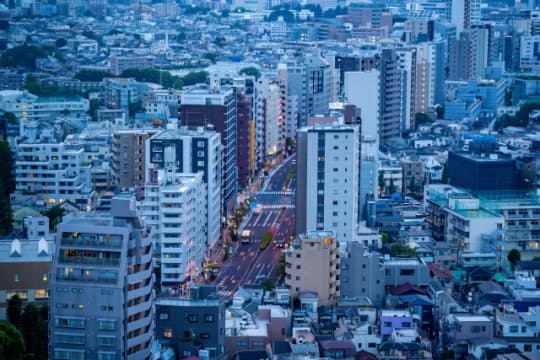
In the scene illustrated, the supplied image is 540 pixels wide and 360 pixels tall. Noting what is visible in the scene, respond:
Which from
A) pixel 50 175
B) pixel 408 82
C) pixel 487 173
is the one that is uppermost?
pixel 408 82

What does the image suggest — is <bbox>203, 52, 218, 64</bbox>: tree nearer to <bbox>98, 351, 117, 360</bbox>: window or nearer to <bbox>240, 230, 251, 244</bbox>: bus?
<bbox>240, 230, 251, 244</bbox>: bus

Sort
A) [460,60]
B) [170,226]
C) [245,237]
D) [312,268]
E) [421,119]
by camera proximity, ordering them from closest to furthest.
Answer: [312,268] < [170,226] < [245,237] < [421,119] < [460,60]

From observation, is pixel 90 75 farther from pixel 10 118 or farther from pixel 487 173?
pixel 487 173

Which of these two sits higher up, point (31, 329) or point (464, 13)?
point (464, 13)

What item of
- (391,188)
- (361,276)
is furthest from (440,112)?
(361,276)

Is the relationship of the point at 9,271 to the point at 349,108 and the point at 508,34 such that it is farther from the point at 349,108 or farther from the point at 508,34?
the point at 508,34

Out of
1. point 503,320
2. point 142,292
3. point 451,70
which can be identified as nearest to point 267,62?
point 451,70
